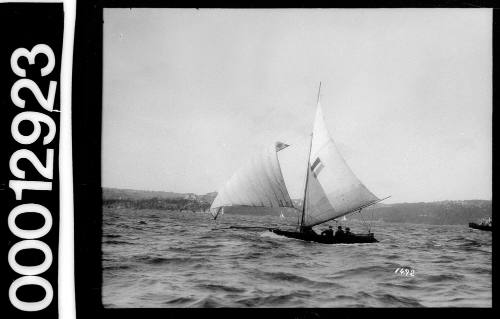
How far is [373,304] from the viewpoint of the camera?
19.9 ft

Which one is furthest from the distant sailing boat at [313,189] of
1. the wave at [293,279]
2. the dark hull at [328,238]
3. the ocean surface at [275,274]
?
the wave at [293,279]

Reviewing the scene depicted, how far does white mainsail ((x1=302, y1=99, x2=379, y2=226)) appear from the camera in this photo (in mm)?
7445

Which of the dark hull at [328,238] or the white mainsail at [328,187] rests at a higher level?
the white mainsail at [328,187]

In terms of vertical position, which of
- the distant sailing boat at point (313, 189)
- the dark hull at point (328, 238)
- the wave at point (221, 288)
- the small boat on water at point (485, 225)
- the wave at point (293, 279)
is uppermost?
the distant sailing boat at point (313, 189)

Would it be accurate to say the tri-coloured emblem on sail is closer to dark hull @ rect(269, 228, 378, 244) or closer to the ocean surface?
dark hull @ rect(269, 228, 378, 244)

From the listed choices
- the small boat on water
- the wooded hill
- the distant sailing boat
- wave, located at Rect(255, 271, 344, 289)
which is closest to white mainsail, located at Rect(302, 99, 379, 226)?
the distant sailing boat

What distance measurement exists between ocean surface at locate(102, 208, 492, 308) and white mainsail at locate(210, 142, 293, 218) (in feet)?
3.78

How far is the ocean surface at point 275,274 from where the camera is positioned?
237 inches

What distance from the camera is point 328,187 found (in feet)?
34.4

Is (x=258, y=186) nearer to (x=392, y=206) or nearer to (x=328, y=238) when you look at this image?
(x=328, y=238)

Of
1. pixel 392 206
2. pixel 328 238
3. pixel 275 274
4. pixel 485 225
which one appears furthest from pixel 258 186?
pixel 485 225

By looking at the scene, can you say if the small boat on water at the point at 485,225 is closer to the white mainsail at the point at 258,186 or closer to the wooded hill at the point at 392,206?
the wooded hill at the point at 392,206
